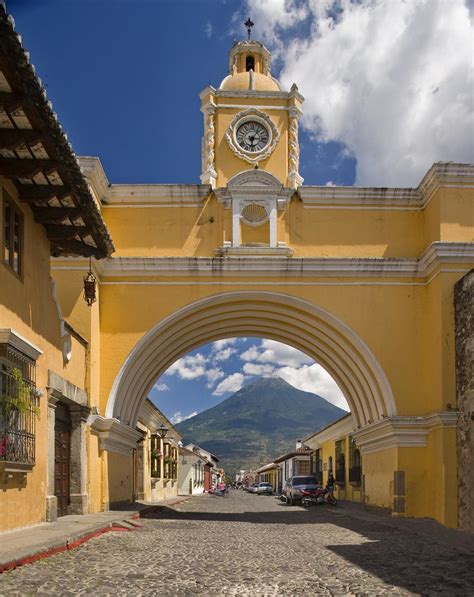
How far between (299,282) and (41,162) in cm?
858

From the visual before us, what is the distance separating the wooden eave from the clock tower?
639 cm

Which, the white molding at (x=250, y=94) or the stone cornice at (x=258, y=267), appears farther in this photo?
the white molding at (x=250, y=94)

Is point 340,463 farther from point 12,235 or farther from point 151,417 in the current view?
point 12,235

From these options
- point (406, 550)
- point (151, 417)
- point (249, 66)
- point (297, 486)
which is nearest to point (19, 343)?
point (406, 550)

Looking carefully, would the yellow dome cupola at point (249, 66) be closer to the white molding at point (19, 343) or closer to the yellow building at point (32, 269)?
the yellow building at point (32, 269)

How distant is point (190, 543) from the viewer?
10.7 metres

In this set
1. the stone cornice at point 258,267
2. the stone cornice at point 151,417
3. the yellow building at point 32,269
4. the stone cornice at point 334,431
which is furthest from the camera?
the stone cornice at point 334,431

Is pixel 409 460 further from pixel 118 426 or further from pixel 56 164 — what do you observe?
pixel 56 164

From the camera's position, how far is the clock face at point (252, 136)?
1886 cm

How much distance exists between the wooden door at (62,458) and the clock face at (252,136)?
7.90 m

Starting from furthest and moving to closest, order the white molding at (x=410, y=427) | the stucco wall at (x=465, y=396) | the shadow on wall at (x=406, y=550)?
the white molding at (x=410, y=427) < the stucco wall at (x=465, y=396) < the shadow on wall at (x=406, y=550)

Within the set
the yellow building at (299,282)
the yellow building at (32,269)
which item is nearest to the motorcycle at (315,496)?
the yellow building at (299,282)

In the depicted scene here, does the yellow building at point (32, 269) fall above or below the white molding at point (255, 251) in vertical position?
below

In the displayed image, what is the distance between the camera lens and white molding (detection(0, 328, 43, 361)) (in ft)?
30.4
